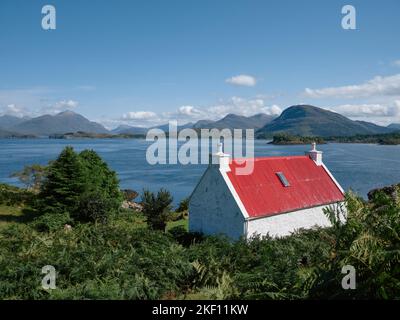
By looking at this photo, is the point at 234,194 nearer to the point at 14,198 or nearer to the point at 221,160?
the point at 221,160

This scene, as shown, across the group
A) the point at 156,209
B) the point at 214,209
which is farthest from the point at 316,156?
the point at 156,209

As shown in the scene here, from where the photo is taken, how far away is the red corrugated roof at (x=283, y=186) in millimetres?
22312

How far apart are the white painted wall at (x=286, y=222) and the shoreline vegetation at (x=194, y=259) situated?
79 cm

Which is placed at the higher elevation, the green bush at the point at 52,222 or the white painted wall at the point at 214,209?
the white painted wall at the point at 214,209

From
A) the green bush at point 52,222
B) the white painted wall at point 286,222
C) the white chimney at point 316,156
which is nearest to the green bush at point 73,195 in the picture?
the green bush at point 52,222

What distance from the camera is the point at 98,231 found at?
68.7ft

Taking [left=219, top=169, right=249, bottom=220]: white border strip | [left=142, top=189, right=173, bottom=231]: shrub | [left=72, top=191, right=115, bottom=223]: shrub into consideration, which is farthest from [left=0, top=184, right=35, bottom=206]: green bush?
[left=219, top=169, right=249, bottom=220]: white border strip

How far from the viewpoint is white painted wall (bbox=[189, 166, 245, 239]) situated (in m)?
21.6

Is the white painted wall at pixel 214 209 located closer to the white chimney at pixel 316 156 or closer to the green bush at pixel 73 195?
the green bush at pixel 73 195

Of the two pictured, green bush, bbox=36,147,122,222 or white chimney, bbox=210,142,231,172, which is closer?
white chimney, bbox=210,142,231,172

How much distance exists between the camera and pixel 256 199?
22.3 meters

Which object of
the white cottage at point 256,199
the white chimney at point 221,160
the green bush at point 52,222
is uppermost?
the white chimney at point 221,160

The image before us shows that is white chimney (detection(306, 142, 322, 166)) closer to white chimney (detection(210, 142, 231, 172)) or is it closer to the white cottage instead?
the white cottage

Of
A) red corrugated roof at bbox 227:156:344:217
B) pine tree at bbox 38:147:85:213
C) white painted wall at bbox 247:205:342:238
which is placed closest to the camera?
white painted wall at bbox 247:205:342:238
